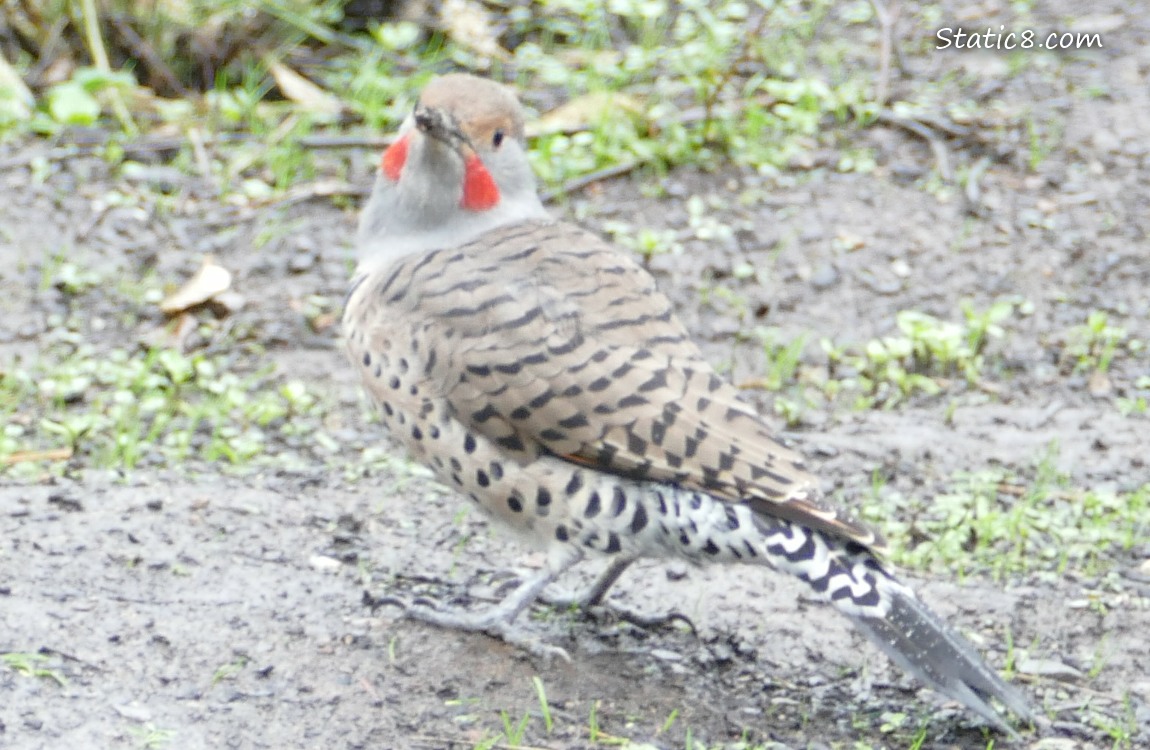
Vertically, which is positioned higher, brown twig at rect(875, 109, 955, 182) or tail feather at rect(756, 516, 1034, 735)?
brown twig at rect(875, 109, 955, 182)

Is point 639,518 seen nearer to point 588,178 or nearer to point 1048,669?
point 1048,669

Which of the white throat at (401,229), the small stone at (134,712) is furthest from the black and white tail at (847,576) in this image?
the small stone at (134,712)

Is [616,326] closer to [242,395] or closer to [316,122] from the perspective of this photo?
[242,395]

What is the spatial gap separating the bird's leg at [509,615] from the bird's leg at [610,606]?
21 centimetres

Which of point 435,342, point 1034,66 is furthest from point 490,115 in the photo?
point 1034,66

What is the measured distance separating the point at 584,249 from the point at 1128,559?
176 cm

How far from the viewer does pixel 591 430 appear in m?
3.57

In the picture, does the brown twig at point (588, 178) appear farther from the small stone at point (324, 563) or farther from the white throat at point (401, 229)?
the small stone at point (324, 563)

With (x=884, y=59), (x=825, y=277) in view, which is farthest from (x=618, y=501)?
Result: (x=884, y=59)

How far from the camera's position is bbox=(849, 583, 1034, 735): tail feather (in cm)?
335

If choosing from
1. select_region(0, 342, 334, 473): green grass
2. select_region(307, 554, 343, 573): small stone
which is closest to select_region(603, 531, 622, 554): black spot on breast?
select_region(307, 554, 343, 573): small stone

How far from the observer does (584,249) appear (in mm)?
4020

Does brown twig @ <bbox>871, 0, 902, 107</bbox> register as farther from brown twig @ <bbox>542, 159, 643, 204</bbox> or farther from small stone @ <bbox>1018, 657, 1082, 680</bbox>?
small stone @ <bbox>1018, 657, 1082, 680</bbox>

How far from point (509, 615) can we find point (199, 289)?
229 cm
